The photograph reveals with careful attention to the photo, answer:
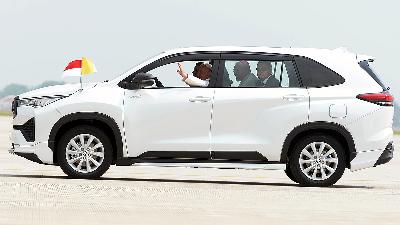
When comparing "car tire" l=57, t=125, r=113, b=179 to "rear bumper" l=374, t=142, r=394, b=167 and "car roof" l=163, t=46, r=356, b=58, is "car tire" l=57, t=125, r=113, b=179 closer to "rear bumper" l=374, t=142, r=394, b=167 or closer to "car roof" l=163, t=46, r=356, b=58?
"car roof" l=163, t=46, r=356, b=58

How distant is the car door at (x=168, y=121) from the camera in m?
14.2

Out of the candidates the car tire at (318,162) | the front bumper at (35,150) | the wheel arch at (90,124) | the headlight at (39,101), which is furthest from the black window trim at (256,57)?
the front bumper at (35,150)

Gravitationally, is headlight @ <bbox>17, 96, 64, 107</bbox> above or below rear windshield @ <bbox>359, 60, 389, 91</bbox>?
below

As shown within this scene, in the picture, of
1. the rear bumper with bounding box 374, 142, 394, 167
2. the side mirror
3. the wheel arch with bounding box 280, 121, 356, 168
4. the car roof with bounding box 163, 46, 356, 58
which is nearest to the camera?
the side mirror

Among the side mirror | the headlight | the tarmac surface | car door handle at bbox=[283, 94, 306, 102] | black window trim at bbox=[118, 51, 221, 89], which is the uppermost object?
black window trim at bbox=[118, 51, 221, 89]

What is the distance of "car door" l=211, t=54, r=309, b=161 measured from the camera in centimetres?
1422

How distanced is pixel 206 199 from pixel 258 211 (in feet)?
4.29

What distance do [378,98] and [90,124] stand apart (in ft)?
12.5

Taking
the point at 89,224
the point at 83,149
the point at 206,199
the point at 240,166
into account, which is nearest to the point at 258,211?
the point at 206,199

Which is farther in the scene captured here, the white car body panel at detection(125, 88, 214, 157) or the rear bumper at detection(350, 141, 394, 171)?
the rear bumper at detection(350, 141, 394, 171)

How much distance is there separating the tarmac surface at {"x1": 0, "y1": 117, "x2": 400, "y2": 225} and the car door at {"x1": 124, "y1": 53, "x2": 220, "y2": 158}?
47cm

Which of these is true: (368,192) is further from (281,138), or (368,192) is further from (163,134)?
(163,134)

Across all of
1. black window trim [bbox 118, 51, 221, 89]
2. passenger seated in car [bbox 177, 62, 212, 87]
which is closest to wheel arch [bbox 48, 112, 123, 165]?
black window trim [bbox 118, 51, 221, 89]

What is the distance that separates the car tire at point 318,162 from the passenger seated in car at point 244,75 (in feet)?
3.25
